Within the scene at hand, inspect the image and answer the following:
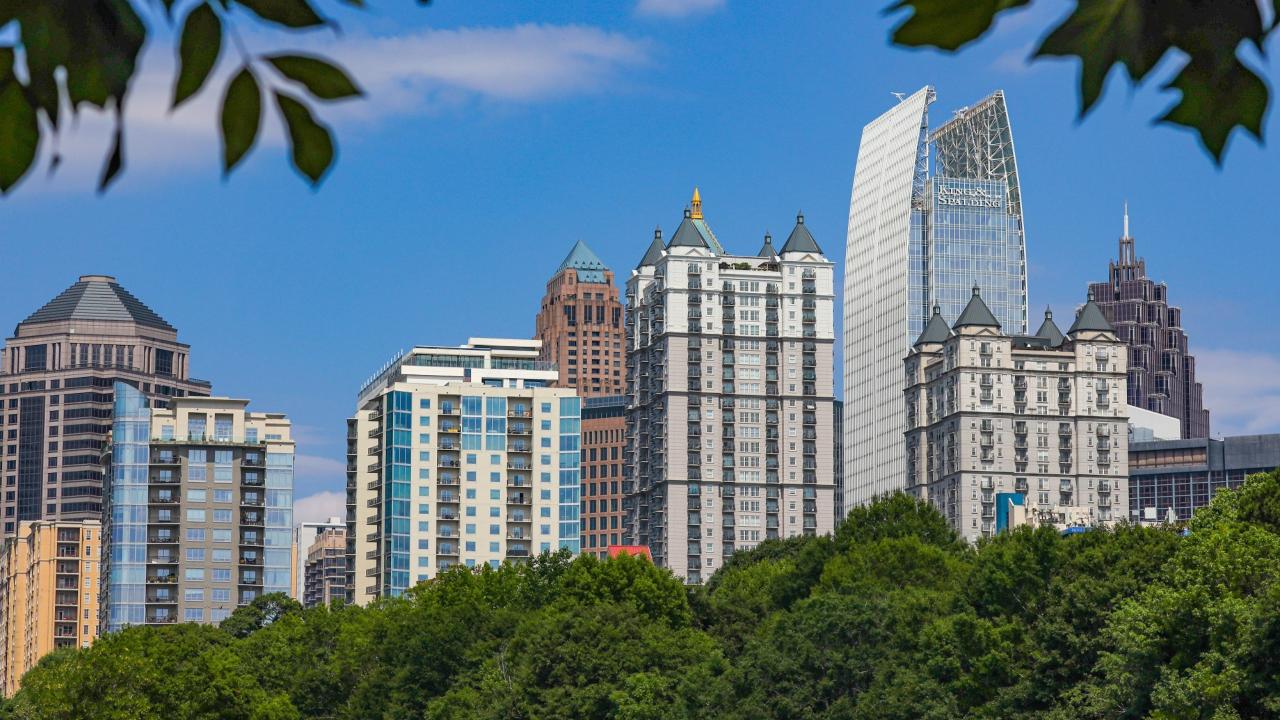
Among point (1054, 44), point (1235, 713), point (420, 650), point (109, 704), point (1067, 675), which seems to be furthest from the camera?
point (420, 650)

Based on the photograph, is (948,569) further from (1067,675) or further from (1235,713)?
(1235,713)

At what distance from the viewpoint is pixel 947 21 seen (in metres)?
4.52

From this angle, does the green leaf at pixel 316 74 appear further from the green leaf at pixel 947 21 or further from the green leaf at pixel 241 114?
the green leaf at pixel 947 21

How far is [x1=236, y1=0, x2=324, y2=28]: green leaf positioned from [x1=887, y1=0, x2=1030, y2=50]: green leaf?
1379mm

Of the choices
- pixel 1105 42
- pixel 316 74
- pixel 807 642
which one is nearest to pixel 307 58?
pixel 316 74

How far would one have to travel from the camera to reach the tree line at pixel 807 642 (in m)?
70.4

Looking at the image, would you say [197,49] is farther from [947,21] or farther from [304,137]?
[947,21]

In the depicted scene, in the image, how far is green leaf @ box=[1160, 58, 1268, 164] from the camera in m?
4.73

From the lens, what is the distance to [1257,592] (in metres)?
68.4

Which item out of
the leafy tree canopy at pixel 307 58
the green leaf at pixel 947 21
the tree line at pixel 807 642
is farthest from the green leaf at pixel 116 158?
the tree line at pixel 807 642

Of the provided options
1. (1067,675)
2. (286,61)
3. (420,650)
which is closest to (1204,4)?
(286,61)

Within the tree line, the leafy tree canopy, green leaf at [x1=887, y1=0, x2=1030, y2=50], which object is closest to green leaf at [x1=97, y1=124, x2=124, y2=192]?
the leafy tree canopy

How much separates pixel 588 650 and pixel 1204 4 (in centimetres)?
10587

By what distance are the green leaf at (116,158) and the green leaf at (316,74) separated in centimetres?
40
